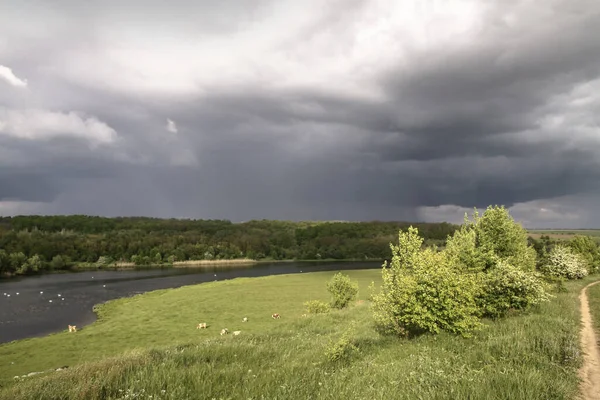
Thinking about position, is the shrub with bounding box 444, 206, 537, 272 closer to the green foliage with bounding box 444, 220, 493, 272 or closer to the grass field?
the green foliage with bounding box 444, 220, 493, 272

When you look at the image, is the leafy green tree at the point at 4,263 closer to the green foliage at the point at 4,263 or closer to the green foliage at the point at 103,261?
the green foliage at the point at 4,263

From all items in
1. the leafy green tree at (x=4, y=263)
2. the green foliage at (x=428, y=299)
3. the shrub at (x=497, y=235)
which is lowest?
the leafy green tree at (x=4, y=263)

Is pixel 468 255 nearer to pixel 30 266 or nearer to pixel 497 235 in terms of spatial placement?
pixel 497 235

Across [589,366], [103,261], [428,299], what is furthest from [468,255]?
[103,261]

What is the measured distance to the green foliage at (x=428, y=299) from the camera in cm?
1614

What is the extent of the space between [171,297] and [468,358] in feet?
218

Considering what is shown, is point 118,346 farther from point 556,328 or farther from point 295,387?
point 556,328

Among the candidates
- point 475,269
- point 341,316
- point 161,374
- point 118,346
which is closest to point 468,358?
point 161,374

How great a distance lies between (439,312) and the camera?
53.0ft

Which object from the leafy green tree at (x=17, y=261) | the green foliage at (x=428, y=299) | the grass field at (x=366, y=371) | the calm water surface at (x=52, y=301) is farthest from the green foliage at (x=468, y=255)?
the leafy green tree at (x=17, y=261)

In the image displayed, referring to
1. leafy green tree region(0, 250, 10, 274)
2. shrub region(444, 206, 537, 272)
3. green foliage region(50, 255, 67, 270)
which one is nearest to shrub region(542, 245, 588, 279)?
shrub region(444, 206, 537, 272)

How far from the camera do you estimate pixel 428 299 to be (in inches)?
645

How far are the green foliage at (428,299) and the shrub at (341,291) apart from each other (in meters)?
31.3

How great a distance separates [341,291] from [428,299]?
33.9 m
